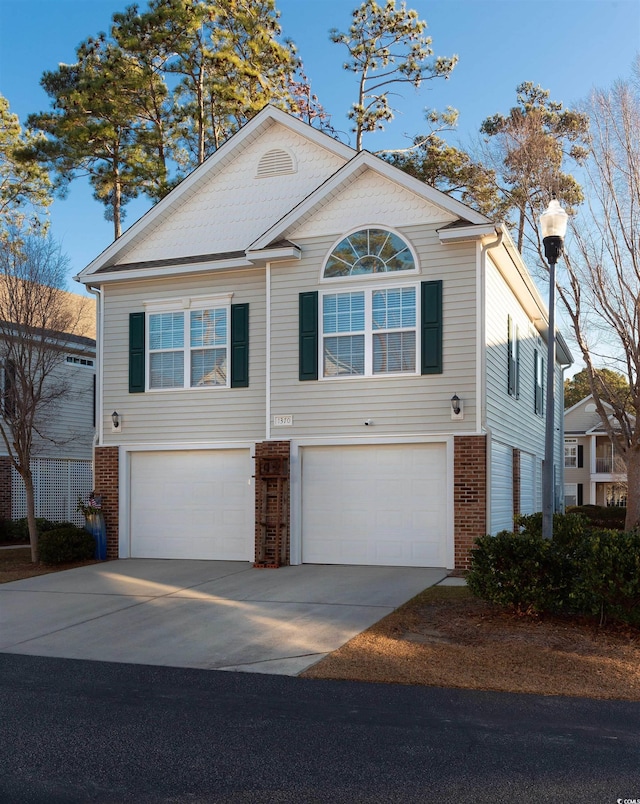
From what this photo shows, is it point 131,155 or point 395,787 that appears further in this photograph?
point 131,155

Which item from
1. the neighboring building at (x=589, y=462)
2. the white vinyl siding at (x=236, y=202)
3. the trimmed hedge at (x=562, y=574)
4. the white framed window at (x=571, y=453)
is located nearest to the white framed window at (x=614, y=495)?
the neighboring building at (x=589, y=462)

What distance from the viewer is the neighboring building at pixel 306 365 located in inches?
531

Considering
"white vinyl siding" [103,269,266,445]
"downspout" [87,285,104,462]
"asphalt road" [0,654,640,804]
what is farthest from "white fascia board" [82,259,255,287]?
"asphalt road" [0,654,640,804]

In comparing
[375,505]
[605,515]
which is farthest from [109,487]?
[605,515]

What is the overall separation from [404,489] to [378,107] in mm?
17805

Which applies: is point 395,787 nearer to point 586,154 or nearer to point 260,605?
point 260,605

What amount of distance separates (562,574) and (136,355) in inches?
377

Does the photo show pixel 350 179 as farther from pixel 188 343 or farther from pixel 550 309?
pixel 550 309

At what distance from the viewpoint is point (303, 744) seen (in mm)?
5457

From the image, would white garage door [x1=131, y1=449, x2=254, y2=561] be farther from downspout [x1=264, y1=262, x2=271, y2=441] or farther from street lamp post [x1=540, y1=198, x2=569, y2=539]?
street lamp post [x1=540, y1=198, x2=569, y2=539]

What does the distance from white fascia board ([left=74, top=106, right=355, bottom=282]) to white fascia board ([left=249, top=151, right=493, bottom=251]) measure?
55.8 inches

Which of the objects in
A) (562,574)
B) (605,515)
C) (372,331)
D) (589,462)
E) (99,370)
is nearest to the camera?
(562,574)

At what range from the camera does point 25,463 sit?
15.5m

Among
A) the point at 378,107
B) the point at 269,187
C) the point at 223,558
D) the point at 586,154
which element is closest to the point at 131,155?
the point at 378,107
